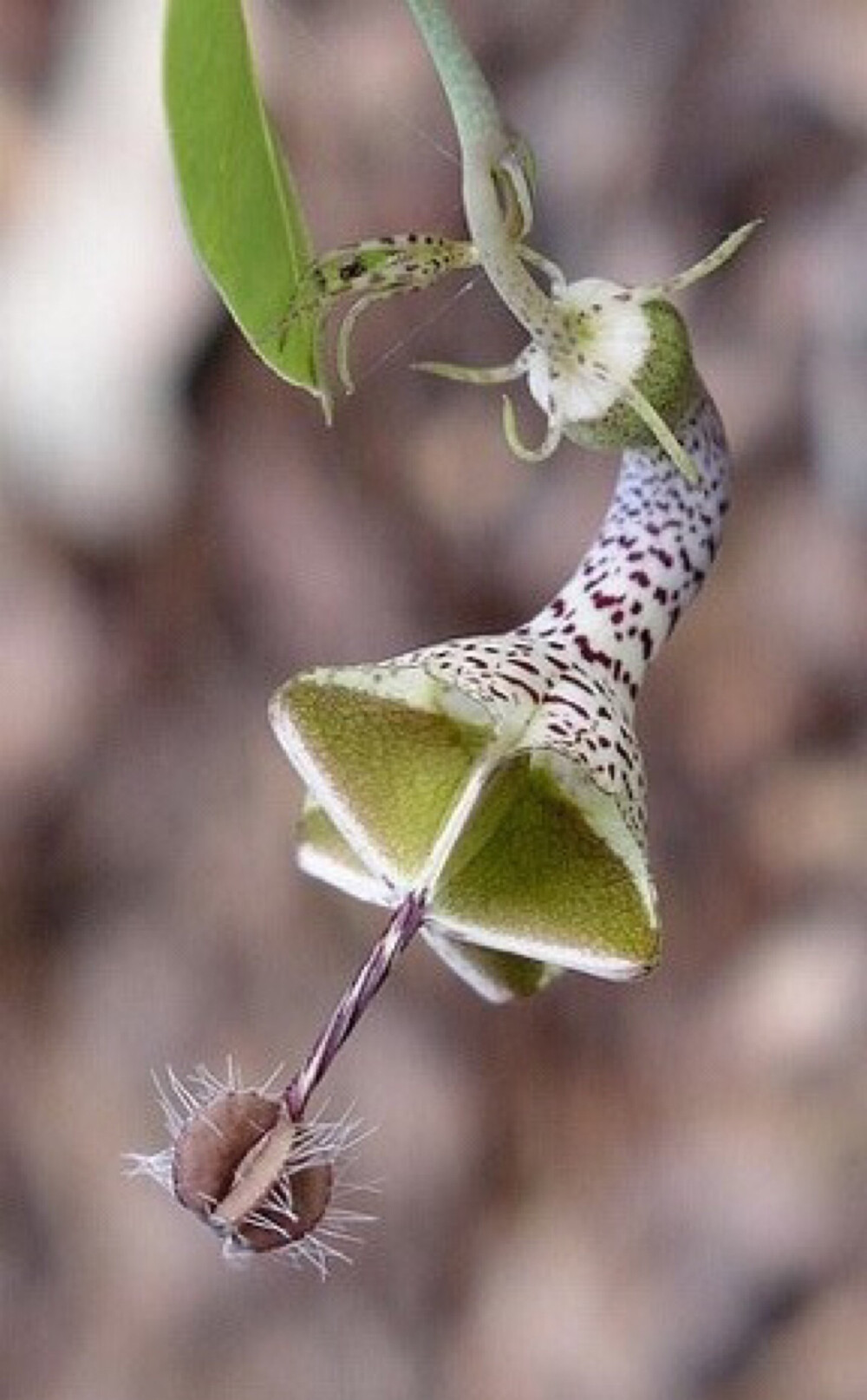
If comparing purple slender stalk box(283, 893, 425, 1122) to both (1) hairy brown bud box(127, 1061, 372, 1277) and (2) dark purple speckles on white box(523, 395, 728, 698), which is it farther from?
Answer: (2) dark purple speckles on white box(523, 395, 728, 698)

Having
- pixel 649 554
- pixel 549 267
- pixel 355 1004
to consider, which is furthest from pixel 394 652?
pixel 355 1004

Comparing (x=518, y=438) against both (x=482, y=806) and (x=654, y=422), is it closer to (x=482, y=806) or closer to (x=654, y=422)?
(x=654, y=422)

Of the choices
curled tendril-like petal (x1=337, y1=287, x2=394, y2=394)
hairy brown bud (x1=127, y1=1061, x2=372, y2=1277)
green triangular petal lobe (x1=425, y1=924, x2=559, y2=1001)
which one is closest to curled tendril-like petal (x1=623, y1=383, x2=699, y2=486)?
curled tendril-like petal (x1=337, y1=287, x2=394, y2=394)

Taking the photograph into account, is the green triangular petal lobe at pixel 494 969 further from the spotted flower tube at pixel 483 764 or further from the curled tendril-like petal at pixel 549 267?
the curled tendril-like petal at pixel 549 267

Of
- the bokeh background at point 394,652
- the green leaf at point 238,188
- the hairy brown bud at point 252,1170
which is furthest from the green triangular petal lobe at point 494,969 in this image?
the bokeh background at point 394,652

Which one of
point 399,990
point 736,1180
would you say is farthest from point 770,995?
point 399,990

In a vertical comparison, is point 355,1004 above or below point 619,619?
below
